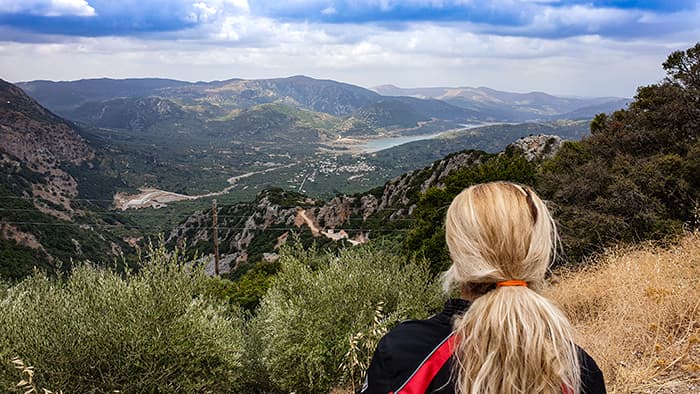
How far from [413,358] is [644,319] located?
4.66m

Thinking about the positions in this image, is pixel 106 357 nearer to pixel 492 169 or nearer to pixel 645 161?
pixel 645 161

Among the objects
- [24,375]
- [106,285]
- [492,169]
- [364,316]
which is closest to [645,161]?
[492,169]

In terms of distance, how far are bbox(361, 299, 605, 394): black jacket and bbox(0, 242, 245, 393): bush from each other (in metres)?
4.97

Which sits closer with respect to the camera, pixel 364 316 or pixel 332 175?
pixel 364 316

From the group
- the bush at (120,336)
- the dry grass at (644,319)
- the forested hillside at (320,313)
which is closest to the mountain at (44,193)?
the bush at (120,336)

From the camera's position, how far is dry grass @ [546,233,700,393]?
4.14 meters

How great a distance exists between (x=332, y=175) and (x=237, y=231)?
330 feet

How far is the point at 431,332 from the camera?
1.62 m

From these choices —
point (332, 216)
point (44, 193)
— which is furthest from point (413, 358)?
point (44, 193)

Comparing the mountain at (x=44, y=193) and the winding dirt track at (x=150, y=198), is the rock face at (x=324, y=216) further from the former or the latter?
the winding dirt track at (x=150, y=198)

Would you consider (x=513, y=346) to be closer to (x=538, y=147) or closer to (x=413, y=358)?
(x=413, y=358)

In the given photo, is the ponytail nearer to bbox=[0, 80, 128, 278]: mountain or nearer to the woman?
the woman

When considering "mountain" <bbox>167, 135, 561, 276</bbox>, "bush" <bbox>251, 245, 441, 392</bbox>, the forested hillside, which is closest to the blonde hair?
the forested hillside

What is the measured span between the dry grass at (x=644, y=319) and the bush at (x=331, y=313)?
2372 mm
